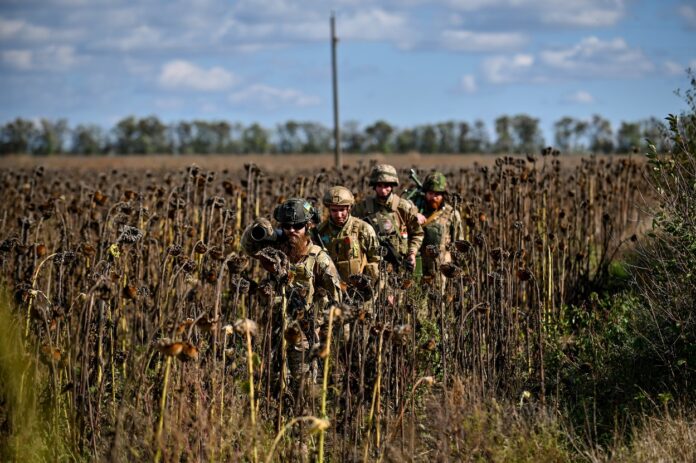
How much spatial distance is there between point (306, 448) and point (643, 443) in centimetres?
203

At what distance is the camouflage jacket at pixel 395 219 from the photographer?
8336 millimetres

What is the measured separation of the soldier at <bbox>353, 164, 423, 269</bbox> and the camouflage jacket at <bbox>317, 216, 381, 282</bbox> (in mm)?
927

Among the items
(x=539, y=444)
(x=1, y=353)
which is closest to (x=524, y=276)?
(x=539, y=444)

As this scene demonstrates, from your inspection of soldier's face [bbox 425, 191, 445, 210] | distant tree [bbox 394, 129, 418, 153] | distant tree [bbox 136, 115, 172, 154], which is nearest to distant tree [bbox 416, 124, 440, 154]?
distant tree [bbox 394, 129, 418, 153]

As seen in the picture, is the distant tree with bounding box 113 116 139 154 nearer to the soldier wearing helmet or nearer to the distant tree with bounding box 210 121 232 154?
the distant tree with bounding box 210 121 232 154

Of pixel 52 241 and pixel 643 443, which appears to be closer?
pixel 643 443

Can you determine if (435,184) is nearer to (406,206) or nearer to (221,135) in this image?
(406,206)

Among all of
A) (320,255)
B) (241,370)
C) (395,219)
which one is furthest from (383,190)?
(241,370)

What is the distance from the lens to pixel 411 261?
8344 mm

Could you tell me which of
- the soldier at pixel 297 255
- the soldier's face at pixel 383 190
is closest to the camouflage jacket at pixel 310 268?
the soldier at pixel 297 255

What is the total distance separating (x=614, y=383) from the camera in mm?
6223

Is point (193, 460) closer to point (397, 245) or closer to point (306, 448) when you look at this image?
point (306, 448)

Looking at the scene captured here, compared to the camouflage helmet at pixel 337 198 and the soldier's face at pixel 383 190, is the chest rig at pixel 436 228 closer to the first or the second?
the soldier's face at pixel 383 190

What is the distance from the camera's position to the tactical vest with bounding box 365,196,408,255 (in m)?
8.31
